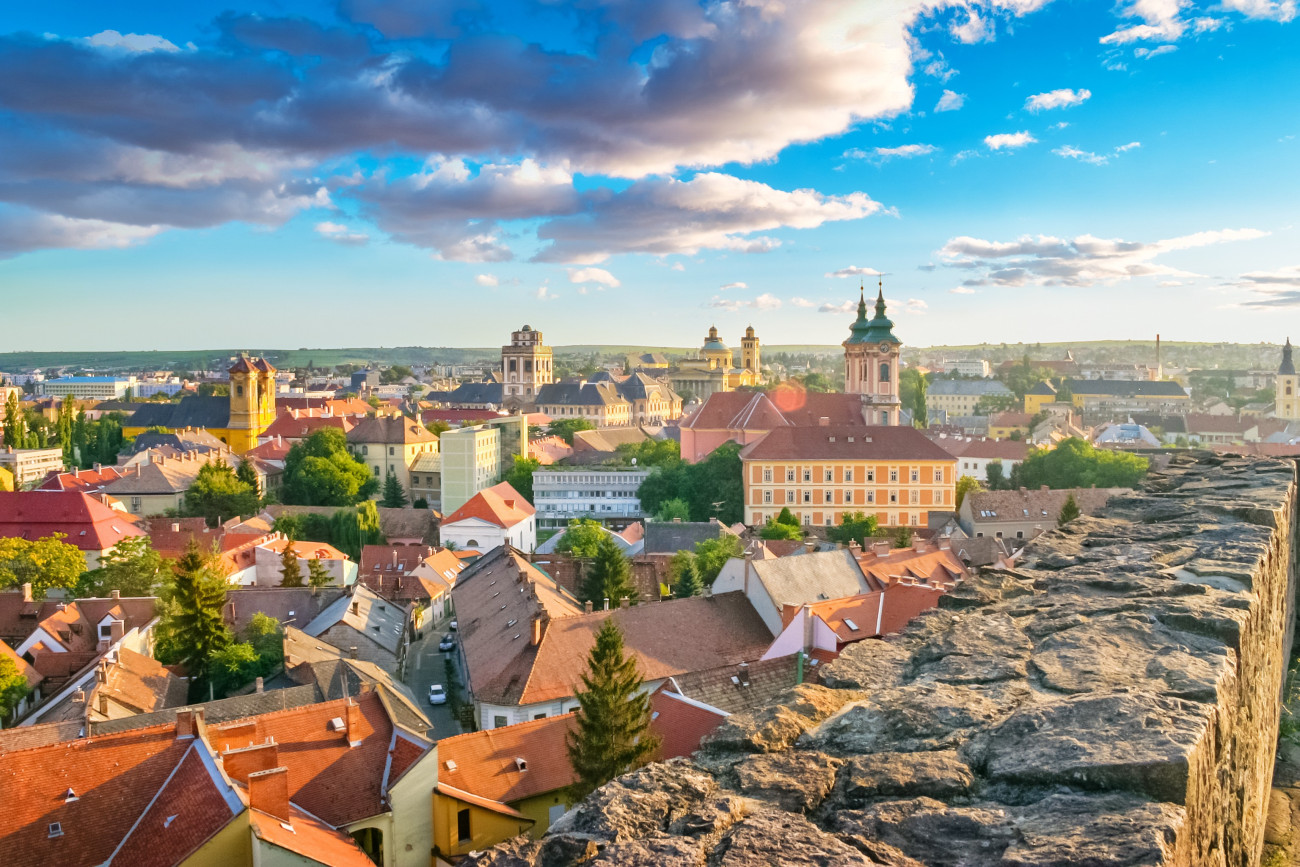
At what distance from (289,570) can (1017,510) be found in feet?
122

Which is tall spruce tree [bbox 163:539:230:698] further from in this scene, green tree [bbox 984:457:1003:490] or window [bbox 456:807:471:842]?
green tree [bbox 984:457:1003:490]

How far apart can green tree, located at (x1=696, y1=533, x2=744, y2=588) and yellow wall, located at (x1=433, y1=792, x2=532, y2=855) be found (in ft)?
67.8

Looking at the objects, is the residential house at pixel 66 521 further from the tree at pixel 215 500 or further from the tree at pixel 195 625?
the tree at pixel 195 625

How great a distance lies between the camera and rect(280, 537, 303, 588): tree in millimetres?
38094

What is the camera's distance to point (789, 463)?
2106 inches

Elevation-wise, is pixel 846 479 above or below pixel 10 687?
above

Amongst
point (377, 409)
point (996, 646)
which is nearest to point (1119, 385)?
point (377, 409)

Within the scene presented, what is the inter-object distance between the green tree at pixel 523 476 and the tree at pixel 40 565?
96.8 feet

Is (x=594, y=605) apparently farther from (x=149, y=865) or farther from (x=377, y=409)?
(x=377, y=409)

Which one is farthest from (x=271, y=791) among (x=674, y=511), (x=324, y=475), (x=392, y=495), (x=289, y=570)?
(x=392, y=495)

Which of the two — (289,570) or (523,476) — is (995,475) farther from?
(289,570)

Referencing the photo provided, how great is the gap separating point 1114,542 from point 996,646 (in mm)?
2983

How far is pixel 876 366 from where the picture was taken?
6506 cm

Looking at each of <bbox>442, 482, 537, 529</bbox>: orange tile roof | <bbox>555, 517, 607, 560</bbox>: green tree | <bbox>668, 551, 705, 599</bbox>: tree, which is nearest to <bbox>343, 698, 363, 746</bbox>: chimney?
<bbox>668, 551, 705, 599</bbox>: tree
